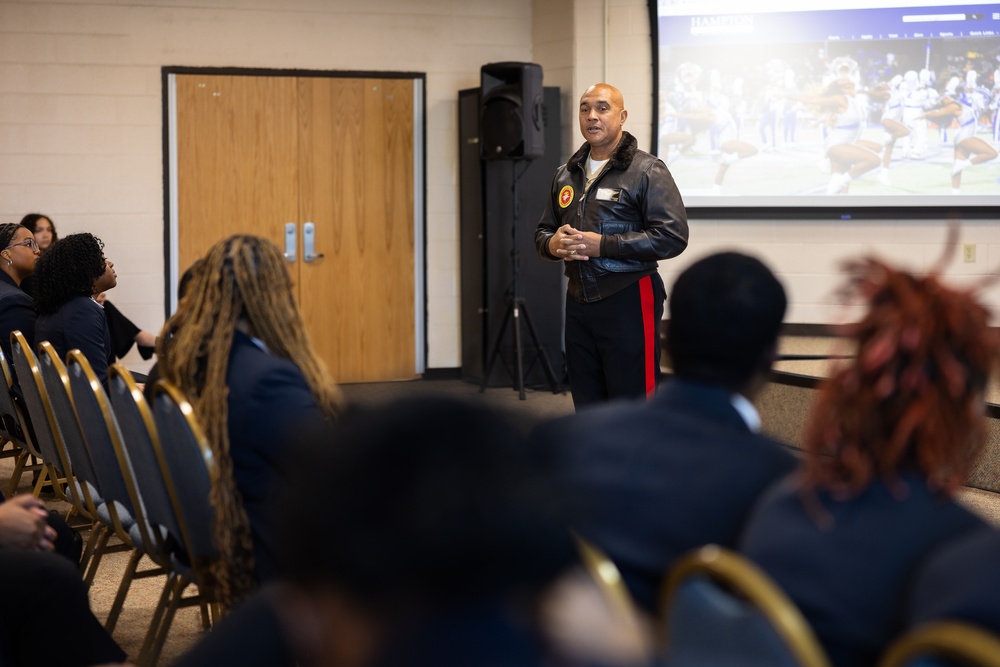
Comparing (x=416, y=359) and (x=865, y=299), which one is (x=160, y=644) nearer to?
(x=865, y=299)

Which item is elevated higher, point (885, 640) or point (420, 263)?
point (420, 263)

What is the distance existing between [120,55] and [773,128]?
13.6 ft

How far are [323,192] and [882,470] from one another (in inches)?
248

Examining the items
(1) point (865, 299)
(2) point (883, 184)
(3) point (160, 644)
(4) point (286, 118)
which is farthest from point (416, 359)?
(1) point (865, 299)

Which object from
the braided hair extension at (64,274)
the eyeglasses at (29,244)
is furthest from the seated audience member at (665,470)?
the eyeglasses at (29,244)

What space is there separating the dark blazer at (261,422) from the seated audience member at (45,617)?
0.32 meters

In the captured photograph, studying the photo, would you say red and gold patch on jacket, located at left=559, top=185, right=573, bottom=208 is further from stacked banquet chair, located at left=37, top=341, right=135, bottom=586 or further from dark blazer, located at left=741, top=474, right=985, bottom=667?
dark blazer, located at left=741, top=474, right=985, bottom=667

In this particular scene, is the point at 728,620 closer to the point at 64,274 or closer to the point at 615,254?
the point at 615,254

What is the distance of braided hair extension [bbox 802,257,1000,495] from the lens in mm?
1214

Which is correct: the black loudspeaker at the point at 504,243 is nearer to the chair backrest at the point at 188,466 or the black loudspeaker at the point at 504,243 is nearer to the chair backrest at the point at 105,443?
the chair backrest at the point at 105,443

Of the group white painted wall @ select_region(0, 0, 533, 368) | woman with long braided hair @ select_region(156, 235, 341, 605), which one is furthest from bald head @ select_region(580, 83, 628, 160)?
white painted wall @ select_region(0, 0, 533, 368)

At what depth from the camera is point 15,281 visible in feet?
15.3

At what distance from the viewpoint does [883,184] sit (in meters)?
6.64

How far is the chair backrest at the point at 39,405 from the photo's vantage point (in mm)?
2934
